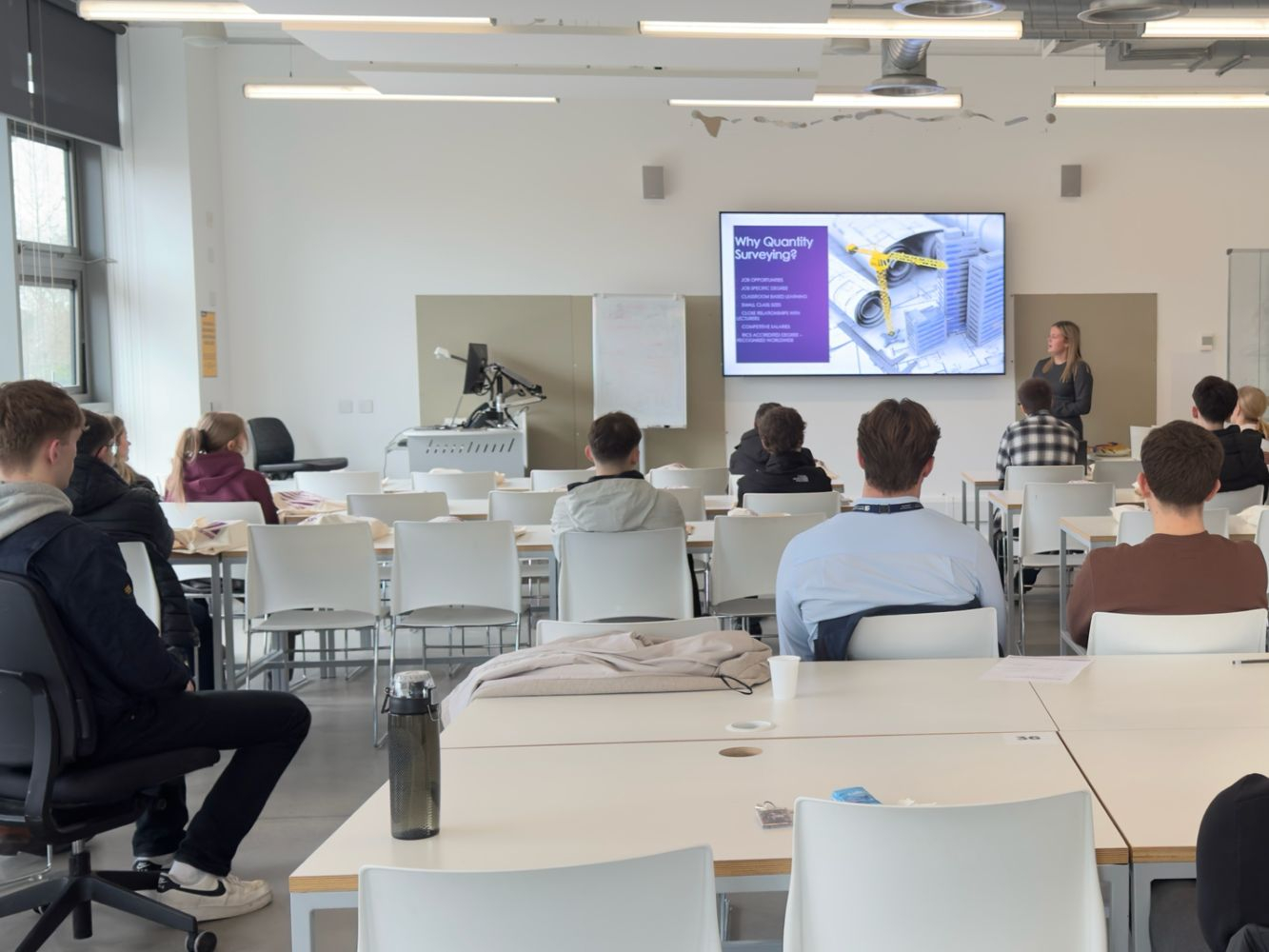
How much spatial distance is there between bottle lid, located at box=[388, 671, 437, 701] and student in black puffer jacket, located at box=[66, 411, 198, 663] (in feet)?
7.12

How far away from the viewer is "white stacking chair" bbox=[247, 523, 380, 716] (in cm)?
480

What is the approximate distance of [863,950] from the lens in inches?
63.7

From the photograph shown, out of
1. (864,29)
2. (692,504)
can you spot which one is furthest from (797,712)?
(864,29)

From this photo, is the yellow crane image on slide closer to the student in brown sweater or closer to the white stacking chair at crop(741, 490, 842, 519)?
the white stacking chair at crop(741, 490, 842, 519)

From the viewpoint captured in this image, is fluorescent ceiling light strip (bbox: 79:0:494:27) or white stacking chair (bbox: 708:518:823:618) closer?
white stacking chair (bbox: 708:518:823:618)

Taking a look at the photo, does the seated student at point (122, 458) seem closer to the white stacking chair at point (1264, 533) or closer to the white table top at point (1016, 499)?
the white table top at point (1016, 499)

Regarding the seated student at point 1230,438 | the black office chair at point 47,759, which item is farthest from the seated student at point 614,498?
the seated student at point 1230,438

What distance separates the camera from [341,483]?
6945mm

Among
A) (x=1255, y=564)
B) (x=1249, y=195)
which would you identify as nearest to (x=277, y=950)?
(x=1255, y=564)

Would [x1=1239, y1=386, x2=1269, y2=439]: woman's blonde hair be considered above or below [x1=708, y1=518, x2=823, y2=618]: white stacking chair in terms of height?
above

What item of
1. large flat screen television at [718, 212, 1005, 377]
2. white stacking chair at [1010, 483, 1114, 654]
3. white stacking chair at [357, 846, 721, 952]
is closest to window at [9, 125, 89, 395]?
large flat screen television at [718, 212, 1005, 377]

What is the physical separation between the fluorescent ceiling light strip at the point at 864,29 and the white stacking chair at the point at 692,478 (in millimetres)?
2273

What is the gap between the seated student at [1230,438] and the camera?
5891mm

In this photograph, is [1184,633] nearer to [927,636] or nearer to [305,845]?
[927,636]
